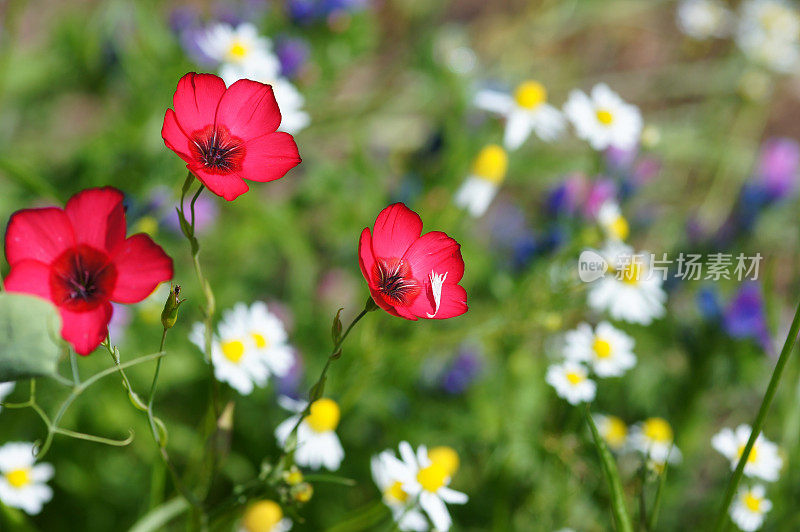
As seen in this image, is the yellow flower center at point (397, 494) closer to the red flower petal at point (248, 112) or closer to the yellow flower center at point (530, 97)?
the red flower petal at point (248, 112)

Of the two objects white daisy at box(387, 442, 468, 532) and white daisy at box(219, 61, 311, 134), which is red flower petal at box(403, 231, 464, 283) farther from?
white daisy at box(219, 61, 311, 134)

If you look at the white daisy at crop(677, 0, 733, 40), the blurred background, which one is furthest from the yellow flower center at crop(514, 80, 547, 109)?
the white daisy at crop(677, 0, 733, 40)

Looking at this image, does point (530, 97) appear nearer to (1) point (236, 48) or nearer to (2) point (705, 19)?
(1) point (236, 48)

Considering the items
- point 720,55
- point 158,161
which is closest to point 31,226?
point 158,161

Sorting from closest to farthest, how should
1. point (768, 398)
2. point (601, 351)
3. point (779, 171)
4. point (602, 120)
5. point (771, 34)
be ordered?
1. point (768, 398)
2. point (601, 351)
3. point (602, 120)
4. point (779, 171)
5. point (771, 34)

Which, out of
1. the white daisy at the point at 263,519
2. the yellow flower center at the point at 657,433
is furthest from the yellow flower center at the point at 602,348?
the white daisy at the point at 263,519

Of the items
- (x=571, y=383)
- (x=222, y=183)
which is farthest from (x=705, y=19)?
(x=222, y=183)

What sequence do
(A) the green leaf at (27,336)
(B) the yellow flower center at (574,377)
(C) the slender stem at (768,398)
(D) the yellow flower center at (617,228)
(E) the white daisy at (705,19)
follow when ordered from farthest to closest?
(E) the white daisy at (705,19) → (D) the yellow flower center at (617,228) → (B) the yellow flower center at (574,377) → (C) the slender stem at (768,398) → (A) the green leaf at (27,336)
